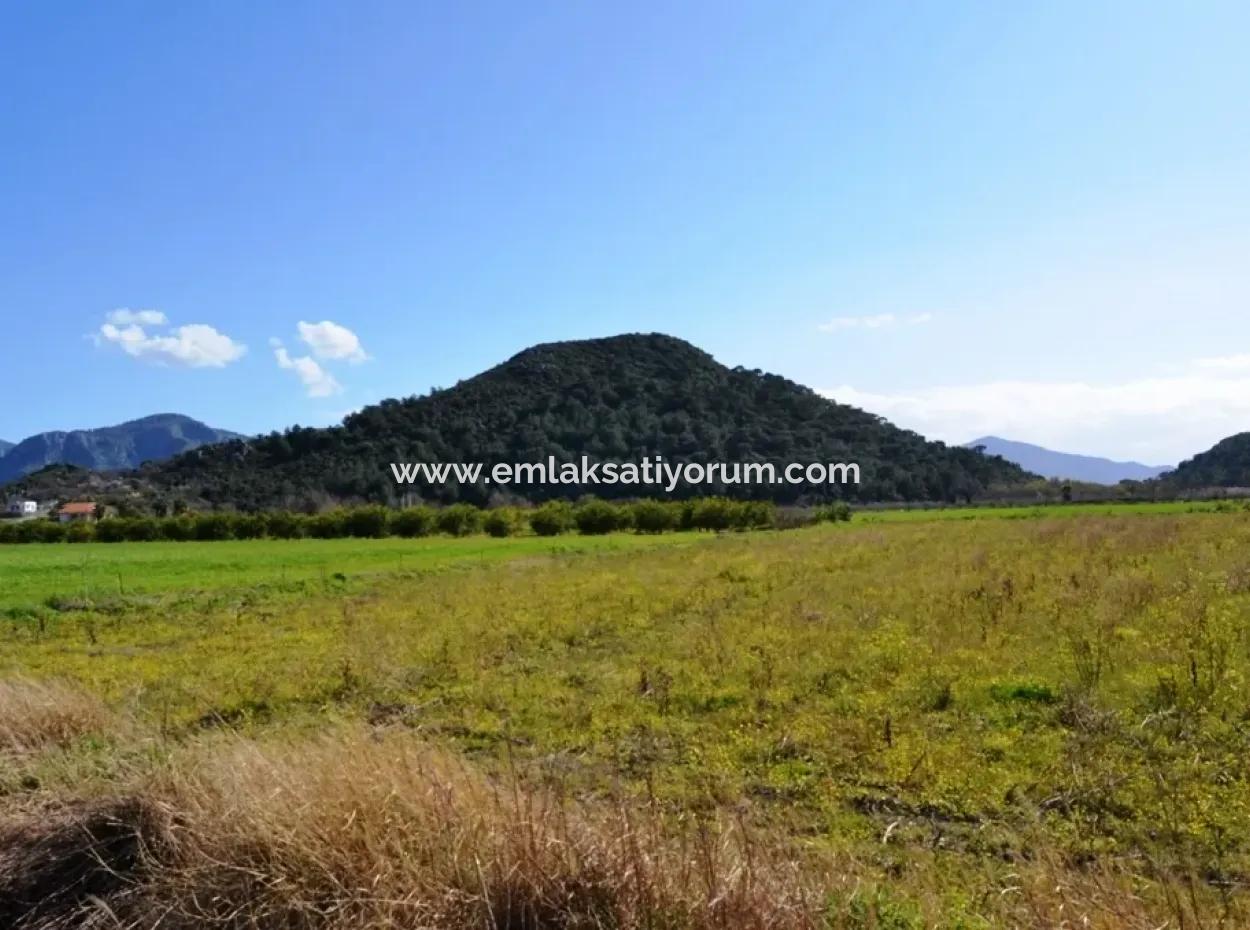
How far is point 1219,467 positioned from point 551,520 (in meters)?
76.9

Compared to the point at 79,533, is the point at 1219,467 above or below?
above

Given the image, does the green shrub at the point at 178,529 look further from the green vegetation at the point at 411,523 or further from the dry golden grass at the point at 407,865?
the dry golden grass at the point at 407,865

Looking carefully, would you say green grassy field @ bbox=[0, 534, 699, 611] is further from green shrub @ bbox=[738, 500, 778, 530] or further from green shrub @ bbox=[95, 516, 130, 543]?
green shrub @ bbox=[95, 516, 130, 543]

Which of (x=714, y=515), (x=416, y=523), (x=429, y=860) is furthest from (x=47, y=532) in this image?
A: (x=429, y=860)

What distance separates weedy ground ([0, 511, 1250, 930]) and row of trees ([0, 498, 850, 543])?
46491mm

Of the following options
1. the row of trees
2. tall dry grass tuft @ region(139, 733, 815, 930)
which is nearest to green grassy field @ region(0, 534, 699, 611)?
the row of trees

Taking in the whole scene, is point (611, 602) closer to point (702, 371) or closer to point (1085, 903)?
point (1085, 903)

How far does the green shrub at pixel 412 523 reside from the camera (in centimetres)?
6091

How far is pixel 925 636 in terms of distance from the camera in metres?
10.5

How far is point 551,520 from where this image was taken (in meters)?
60.3

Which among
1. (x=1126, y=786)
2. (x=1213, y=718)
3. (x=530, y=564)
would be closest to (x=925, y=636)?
(x=1213, y=718)

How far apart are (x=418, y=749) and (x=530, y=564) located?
26.3 meters

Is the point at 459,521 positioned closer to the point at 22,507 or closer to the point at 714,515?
the point at 714,515

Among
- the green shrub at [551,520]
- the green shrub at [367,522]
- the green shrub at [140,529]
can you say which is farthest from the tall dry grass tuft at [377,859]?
the green shrub at [140,529]
